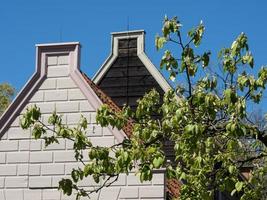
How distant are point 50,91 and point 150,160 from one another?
14.2 feet

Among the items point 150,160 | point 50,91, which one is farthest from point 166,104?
point 50,91

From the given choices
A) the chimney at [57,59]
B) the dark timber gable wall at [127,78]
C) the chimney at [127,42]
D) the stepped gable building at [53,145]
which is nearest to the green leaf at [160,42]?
the stepped gable building at [53,145]

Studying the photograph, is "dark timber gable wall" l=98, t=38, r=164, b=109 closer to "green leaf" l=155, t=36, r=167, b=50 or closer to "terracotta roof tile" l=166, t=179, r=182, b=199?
"terracotta roof tile" l=166, t=179, r=182, b=199

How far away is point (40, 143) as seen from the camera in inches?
461

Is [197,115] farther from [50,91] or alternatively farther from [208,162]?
[50,91]

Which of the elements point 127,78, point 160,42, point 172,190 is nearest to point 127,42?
point 127,78

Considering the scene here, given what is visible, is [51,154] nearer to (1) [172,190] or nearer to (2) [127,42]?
(1) [172,190]

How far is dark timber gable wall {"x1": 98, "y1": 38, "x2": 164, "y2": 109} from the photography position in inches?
732

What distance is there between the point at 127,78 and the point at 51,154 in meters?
7.65

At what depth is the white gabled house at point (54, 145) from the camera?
11.3 meters

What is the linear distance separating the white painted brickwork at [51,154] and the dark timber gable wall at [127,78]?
6.31 m

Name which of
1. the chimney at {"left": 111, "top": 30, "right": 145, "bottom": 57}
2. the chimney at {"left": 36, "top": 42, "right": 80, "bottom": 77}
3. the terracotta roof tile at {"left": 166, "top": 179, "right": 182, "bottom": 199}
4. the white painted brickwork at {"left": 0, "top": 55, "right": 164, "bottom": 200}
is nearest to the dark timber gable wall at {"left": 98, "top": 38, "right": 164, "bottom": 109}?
the chimney at {"left": 111, "top": 30, "right": 145, "bottom": 57}

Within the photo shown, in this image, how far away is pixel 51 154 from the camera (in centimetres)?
1159

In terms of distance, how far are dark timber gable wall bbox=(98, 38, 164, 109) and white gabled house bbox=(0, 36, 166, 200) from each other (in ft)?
20.5
